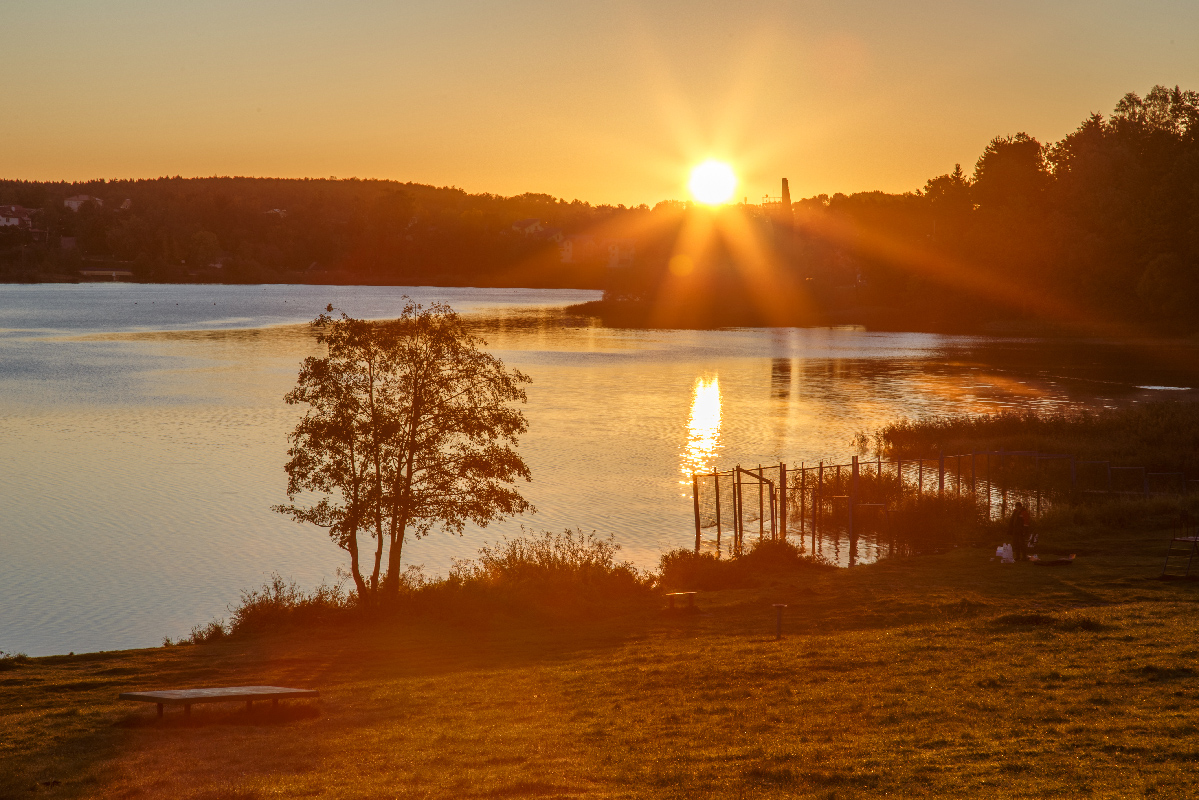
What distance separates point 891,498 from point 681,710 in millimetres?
28701

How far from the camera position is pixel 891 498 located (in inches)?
1666

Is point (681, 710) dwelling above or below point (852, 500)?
above

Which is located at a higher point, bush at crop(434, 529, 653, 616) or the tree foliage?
the tree foliage

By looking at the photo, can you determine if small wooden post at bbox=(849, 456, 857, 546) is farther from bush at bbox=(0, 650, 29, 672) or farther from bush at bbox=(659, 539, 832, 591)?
bush at bbox=(0, 650, 29, 672)

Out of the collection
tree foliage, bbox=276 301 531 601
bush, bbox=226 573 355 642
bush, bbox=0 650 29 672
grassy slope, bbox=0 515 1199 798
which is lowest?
bush, bbox=226 573 355 642

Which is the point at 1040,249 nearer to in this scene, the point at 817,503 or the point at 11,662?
the point at 817,503

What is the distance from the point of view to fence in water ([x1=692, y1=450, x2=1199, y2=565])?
38656 millimetres

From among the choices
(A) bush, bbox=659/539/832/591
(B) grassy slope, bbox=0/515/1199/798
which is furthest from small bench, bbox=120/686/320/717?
(A) bush, bbox=659/539/832/591

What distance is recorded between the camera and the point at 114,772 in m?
12.8

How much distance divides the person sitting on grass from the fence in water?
269 inches

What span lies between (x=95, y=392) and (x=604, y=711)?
76.8 meters

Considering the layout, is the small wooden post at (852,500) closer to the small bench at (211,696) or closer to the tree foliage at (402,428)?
the tree foliage at (402,428)

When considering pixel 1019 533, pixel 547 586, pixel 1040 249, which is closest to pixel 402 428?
pixel 547 586

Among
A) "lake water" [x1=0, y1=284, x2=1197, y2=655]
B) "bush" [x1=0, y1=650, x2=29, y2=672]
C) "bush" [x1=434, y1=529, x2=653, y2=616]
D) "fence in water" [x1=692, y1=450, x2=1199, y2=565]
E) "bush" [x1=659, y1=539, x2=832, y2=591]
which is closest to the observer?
"bush" [x1=0, y1=650, x2=29, y2=672]
